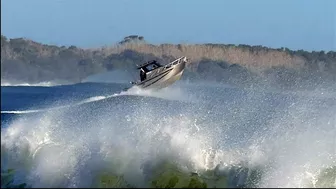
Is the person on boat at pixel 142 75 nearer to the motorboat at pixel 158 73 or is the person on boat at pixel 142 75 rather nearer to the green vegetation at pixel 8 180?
the motorboat at pixel 158 73

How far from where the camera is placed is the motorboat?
150 feet

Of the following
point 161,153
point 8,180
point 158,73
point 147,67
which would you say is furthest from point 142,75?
point 8,180

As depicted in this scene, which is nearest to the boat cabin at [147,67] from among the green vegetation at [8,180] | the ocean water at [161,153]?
the ocean water at [161,153]

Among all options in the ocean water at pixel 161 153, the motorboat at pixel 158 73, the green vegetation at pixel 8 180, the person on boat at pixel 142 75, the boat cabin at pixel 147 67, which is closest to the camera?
the green vegetation at pixel 8 180

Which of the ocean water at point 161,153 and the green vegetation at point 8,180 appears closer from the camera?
the green vegetation at point 8,180

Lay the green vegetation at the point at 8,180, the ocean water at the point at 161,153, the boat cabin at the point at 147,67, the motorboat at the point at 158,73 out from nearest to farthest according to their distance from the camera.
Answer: the green vegetation at the point at 8,180 → the ocean water at the point at 161,153 → the boat cabin at the point at 147,67 → the motorboat at the point at 158,73

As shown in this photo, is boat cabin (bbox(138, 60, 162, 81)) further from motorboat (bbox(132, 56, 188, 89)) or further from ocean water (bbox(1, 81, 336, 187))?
ocean water (bbox(1, 81, 336, 187))

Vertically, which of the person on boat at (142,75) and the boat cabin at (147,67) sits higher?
the boat cabin at (147,67)

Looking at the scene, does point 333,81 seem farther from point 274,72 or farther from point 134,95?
point 134,95

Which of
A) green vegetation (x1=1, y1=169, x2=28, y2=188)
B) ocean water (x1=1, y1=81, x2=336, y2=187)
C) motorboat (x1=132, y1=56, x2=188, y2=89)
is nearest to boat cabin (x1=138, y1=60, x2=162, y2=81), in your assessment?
motorboat (x1=132, y1=56, x2=188, y2=89)

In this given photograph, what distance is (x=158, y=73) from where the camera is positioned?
4662 cm

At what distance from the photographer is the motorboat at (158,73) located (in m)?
45.8

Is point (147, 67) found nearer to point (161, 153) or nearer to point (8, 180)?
point (161, 153)

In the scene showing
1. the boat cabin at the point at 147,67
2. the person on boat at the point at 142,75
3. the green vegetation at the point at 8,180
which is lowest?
the person on boat at the point at 142,75
